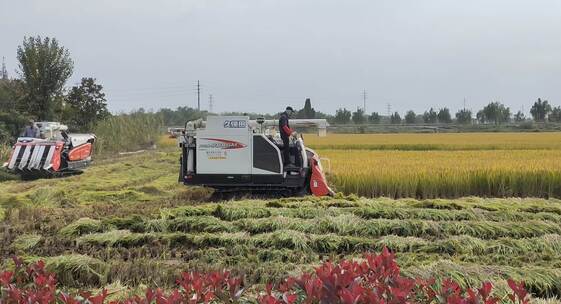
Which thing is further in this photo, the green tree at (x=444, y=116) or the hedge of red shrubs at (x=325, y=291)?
the green tree at (x=444, y=116)

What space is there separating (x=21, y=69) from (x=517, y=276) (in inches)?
907

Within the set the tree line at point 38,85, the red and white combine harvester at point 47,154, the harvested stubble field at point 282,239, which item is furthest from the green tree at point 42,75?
the harvested stubble field at point 282,239

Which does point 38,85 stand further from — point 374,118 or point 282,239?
point 374,118

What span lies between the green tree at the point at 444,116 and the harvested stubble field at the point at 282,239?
62372 mm

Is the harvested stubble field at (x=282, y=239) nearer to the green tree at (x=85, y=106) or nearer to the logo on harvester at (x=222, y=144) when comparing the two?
the logo on harvester at (x=222, y=144)

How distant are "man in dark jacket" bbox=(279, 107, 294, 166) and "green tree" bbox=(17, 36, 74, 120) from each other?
51.2 ft

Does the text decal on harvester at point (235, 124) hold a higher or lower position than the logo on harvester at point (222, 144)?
higher

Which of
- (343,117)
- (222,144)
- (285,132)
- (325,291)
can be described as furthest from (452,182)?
(343,117)

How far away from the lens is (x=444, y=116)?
6931 centimetres

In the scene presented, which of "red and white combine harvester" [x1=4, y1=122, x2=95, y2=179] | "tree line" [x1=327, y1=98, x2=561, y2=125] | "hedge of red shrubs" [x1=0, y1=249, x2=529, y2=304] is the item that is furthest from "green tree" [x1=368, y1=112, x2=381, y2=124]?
"hedge of red shrubs" [x1=0, y1=249, x2=529, y2=304]

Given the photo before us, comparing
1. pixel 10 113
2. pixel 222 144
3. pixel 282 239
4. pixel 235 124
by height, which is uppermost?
pixel 10 113

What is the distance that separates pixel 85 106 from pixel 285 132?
1898 centimetres

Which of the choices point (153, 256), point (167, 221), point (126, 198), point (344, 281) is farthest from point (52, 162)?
point (344, 281)

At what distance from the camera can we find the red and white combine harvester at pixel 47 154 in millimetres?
13727
